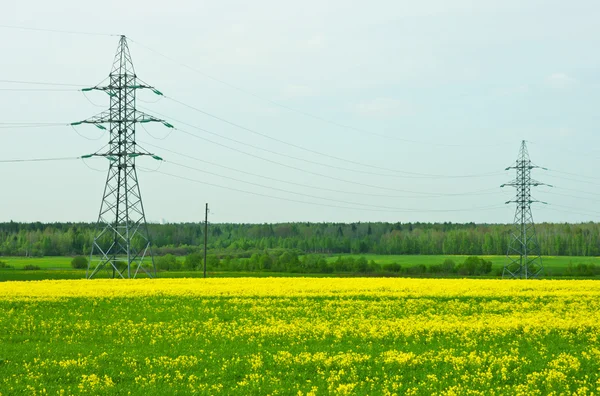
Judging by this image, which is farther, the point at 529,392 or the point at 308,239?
the point at 308,239

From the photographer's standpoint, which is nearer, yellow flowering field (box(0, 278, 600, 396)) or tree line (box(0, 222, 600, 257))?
yellow flowering field (box(0, 278, 600, 396))

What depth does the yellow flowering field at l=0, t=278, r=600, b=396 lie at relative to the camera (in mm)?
17953

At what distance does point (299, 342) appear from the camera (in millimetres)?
24438

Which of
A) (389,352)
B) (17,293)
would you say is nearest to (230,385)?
(389,352)

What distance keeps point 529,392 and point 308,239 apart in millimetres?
166230

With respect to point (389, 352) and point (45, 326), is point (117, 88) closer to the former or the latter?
point (45, 326)

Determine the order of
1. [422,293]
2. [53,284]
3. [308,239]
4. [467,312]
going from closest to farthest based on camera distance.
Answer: [467,312] → [422,293] → [53,284] → [308,239]

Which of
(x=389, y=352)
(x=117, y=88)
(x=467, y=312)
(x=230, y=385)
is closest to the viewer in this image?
(x=230, y=385)

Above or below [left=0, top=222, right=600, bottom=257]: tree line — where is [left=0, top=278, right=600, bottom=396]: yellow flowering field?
below

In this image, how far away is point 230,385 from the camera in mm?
17812

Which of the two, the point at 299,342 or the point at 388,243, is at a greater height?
the point at 388,243

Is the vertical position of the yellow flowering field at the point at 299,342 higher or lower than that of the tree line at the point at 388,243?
lower

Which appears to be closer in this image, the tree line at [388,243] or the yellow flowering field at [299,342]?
the yellow flowering field at [299,342]

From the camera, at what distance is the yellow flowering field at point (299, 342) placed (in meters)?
18.0
